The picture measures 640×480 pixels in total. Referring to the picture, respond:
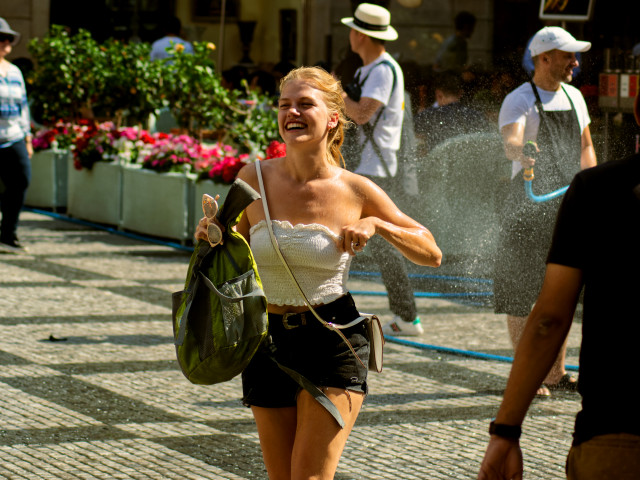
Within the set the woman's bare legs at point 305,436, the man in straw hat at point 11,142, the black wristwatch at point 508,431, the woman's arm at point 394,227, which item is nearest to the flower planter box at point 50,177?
the man in straw hat at point 11,142

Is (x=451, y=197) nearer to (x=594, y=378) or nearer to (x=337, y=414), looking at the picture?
(x=337, y=414)

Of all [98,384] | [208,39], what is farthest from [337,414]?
[208,39]

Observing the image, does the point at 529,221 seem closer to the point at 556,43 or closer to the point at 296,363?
the point at 556,43

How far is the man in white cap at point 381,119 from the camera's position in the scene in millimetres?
7621

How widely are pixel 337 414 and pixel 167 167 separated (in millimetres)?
8699

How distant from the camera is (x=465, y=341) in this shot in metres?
7.59

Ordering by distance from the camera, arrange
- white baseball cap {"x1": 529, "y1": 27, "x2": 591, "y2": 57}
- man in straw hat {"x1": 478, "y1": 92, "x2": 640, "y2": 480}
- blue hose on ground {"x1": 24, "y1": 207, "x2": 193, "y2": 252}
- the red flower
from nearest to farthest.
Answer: man in straw hat {"x1": 478, "y1": 92, "x2": 640, "y2": 480}
white baseball cap {"x1": 529, "y1": 27, "x2": 591, "y2": 57}
the red flower
blue hose on ground {"x1": 24, "y1": 207, "x2": 193, "y2": 252}

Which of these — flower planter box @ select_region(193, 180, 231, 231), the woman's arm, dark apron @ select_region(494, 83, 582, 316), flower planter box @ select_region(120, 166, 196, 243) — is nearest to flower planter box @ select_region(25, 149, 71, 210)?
flower planter box @ select_region(120, 166, 196, 243)

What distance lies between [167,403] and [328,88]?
8.14ft

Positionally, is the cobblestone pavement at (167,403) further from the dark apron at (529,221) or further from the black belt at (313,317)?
the black belt at (313,317)

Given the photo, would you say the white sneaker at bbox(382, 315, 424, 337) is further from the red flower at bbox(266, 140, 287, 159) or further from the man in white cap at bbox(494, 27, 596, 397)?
the red flower at bbox(266, 140, 287, 159)

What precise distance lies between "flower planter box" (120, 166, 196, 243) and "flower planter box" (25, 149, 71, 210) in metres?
1.73

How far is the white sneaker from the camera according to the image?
25.1 ft

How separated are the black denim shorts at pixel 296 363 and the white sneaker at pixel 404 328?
4106mm
